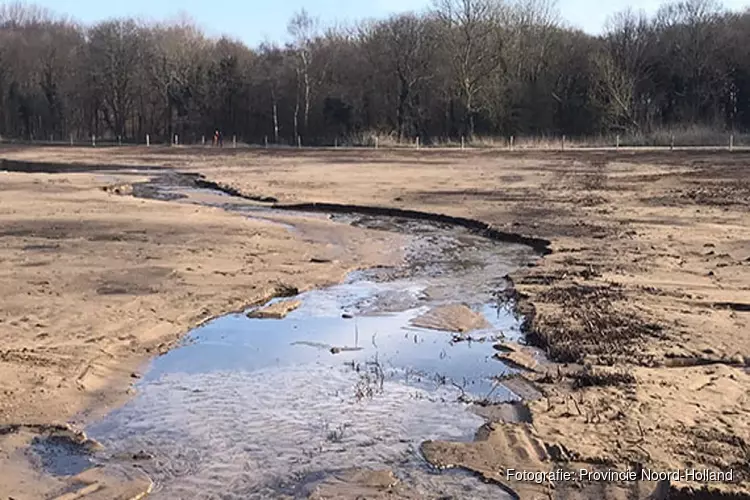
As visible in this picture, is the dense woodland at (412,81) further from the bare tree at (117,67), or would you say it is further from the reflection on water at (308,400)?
the reflection on water at (308,400)

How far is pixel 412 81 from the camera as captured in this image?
2842 inches

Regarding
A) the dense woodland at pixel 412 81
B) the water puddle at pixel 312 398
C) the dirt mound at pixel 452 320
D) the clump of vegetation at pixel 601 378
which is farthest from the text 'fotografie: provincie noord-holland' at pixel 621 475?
the dense woodland at pixel 412 81

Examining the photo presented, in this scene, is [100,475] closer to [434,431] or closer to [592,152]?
[434,431]

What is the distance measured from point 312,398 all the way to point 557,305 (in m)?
4.65

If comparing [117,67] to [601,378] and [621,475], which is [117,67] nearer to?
[601,378]

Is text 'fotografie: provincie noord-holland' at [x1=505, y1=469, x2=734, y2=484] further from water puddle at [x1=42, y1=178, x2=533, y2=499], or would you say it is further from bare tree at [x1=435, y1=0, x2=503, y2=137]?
bare tree at [x1=435, y1=0, x2=503, y2=137]

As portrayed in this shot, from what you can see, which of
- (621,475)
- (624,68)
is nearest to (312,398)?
(621,475)

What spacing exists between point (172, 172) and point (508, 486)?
4020cm

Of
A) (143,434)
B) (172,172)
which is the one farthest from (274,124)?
(143,434)

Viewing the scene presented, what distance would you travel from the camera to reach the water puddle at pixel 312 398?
22.2 feet

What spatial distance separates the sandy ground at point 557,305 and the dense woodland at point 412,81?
124 ft

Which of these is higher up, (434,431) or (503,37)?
(503,37)

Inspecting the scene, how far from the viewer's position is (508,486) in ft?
20.7

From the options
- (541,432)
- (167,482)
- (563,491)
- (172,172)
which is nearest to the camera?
(563,491)
